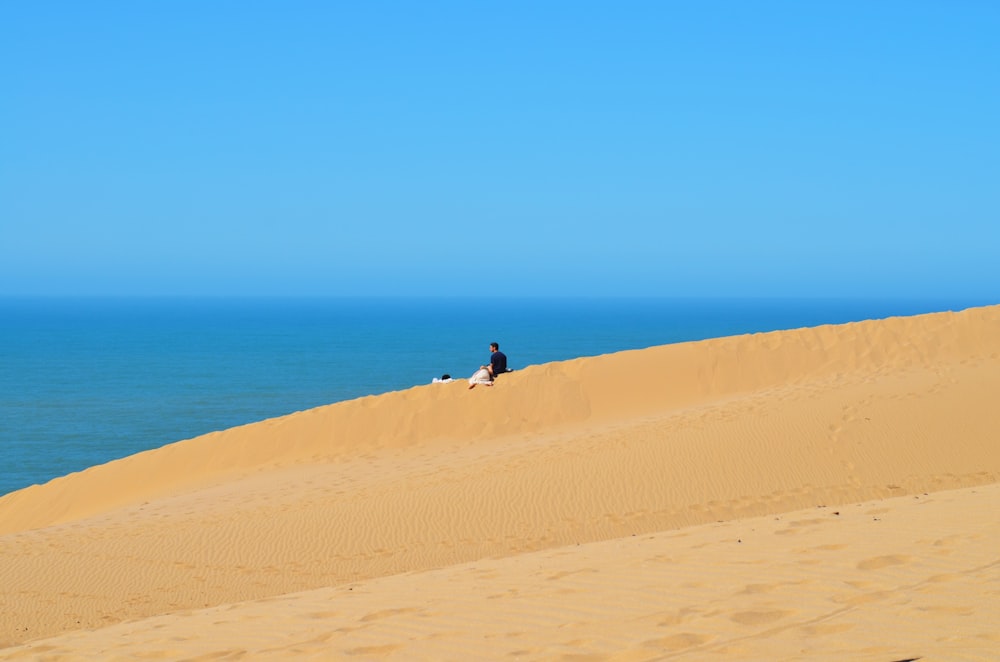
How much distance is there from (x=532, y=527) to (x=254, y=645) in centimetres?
614

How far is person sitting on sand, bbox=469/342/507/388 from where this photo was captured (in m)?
20.2

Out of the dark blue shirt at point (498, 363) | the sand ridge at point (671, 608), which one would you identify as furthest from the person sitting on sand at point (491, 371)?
the sand ridge at point (671, 608)

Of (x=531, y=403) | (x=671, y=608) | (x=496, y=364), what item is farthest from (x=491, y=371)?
(x=671, y=608)

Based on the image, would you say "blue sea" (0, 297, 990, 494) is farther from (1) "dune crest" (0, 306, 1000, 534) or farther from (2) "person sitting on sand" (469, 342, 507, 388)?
(2) "person sitting on sand" (469, 342, 507, 388)

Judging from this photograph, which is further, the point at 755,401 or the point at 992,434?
the point at 755,401

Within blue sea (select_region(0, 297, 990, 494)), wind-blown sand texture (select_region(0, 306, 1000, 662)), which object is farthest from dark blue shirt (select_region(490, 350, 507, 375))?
blue sea (select_region(0, 297, 990, 494))

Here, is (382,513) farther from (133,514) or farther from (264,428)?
(264,428)

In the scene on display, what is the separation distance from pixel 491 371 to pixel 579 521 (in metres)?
8.36

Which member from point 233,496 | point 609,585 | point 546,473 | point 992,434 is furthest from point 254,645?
point 992,434

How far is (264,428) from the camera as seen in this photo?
19.5 metres

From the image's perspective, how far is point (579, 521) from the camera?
12406mm

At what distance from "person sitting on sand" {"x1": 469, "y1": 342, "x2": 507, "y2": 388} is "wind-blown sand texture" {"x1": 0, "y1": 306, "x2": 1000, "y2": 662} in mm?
419

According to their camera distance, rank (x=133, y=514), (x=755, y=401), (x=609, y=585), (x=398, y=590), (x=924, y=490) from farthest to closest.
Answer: (x=755, y=401)
(x=133, y=514)
(x=924, y=490)
(x=398, y=590)
(x=609, y=585)

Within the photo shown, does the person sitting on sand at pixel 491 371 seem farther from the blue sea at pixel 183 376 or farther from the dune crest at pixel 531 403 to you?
the blue sea at pixel 183 376
